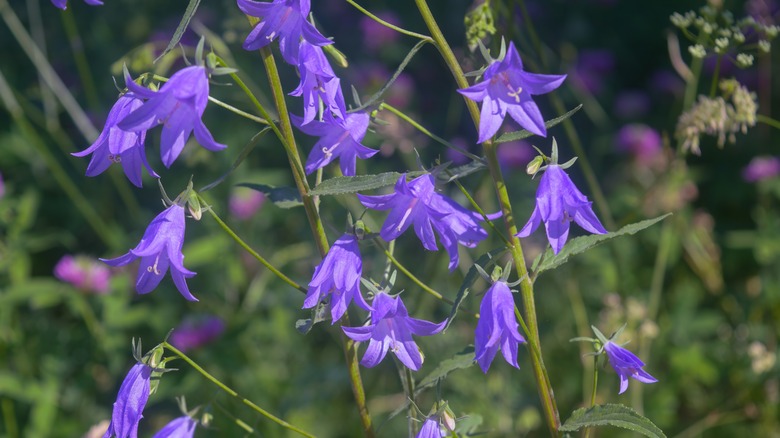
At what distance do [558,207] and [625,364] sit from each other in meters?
0.37

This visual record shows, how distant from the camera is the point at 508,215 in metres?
1.64

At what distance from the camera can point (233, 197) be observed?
11.8 feet

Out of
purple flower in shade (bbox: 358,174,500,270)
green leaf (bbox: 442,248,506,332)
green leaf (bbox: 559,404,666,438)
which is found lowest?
green leaf (bbox: 559,404,666,438)

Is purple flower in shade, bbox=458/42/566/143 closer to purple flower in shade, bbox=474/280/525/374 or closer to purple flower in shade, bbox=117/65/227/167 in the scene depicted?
purple flower in shade, bbox=474/280/525/374

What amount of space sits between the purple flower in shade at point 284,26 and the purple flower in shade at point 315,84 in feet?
0.09

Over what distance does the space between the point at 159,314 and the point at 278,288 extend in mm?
495

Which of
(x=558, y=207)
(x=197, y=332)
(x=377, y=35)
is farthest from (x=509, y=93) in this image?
(x=377, y=35)

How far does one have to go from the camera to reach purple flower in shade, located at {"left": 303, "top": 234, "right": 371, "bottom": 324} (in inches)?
61.0

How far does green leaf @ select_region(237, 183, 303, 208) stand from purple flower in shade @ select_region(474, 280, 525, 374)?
1.54 ft

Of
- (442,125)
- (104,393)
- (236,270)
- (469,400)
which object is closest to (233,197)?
(236,270)

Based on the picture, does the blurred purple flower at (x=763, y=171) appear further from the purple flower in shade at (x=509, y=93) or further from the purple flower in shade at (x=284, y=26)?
the purple flower in shade at (x=284, y=26)

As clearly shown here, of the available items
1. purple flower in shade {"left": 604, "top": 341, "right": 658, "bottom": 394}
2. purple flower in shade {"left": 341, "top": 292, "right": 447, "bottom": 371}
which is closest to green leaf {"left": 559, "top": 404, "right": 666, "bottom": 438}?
purple flower in shade {"left": 604, "top": 341, "right": 658, "bottom": 394}

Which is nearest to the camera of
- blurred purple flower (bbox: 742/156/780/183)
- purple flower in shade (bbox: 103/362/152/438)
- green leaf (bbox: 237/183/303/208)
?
purple flower in shade (bbox: 103/362/152/438)

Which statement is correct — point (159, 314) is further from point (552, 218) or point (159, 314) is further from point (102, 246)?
point (552, 218)
